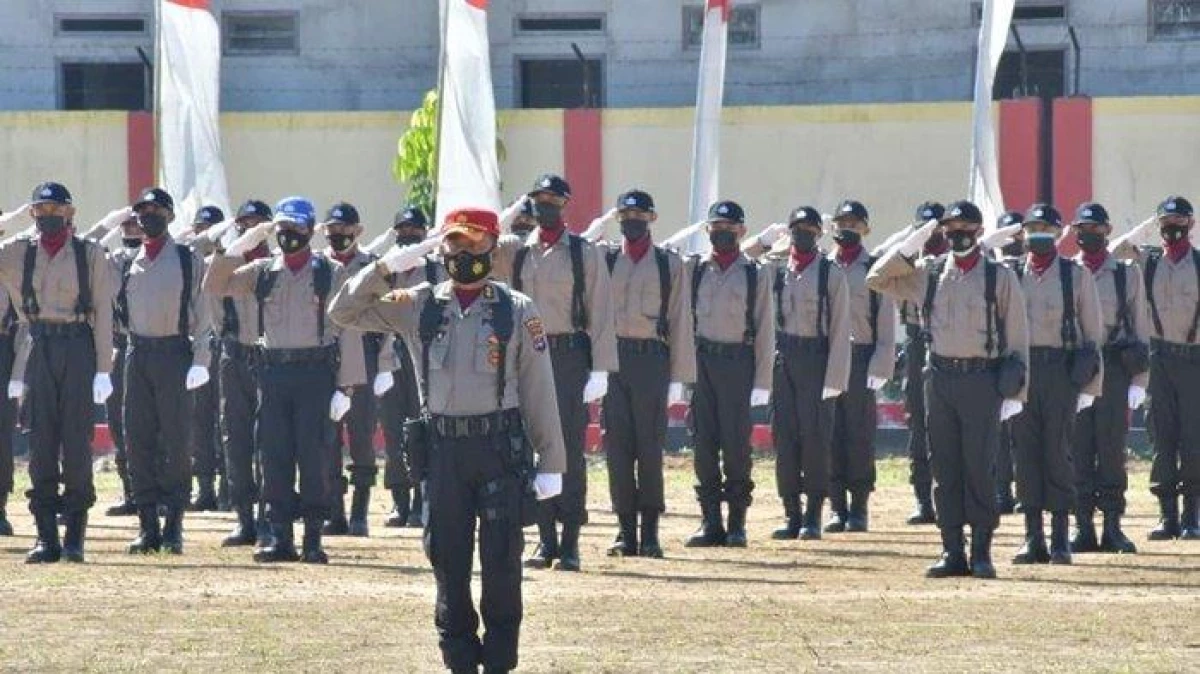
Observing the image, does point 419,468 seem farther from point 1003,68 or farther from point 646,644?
point 1003,68

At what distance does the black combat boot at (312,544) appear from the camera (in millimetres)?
20016

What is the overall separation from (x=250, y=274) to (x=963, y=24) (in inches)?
945

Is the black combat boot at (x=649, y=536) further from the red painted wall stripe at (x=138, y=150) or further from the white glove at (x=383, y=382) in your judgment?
the red painted wall stripe at (x=138, y=150)

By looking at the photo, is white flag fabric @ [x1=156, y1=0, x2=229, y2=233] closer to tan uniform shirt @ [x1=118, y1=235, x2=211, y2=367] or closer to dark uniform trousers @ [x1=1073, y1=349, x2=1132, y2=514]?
tan uniform shirt @ [x1=118, y1=235, x2=211, y2=367]

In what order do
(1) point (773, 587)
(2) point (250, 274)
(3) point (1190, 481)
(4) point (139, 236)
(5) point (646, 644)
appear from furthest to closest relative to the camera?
1. (4) point (139, 236)
2. (3) point (1190, 481)
3. (2) point (250, 274)
4. (1) point (773, 587)
5. (5) point (646, 644)

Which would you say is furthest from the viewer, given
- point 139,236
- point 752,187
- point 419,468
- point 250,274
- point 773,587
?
point 752,187

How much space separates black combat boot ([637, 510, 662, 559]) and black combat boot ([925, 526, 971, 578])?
2.32 meters

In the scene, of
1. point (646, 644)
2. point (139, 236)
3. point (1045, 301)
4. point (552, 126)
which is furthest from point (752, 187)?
point (646, 644)

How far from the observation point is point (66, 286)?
19.8 metres

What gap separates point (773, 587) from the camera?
60.6ft

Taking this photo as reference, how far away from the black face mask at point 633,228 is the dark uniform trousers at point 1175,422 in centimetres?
402

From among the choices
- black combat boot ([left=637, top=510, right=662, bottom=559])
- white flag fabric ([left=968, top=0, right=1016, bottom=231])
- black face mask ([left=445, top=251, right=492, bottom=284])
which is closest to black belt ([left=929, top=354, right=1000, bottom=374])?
black combat boot ([left=637, top=510, right=662, bottom=559])

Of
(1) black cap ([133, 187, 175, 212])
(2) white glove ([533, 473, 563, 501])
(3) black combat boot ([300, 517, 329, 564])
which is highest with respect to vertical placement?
(1) black cap ([133, 187, 175, 212])

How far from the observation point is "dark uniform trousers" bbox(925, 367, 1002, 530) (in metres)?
18.9
